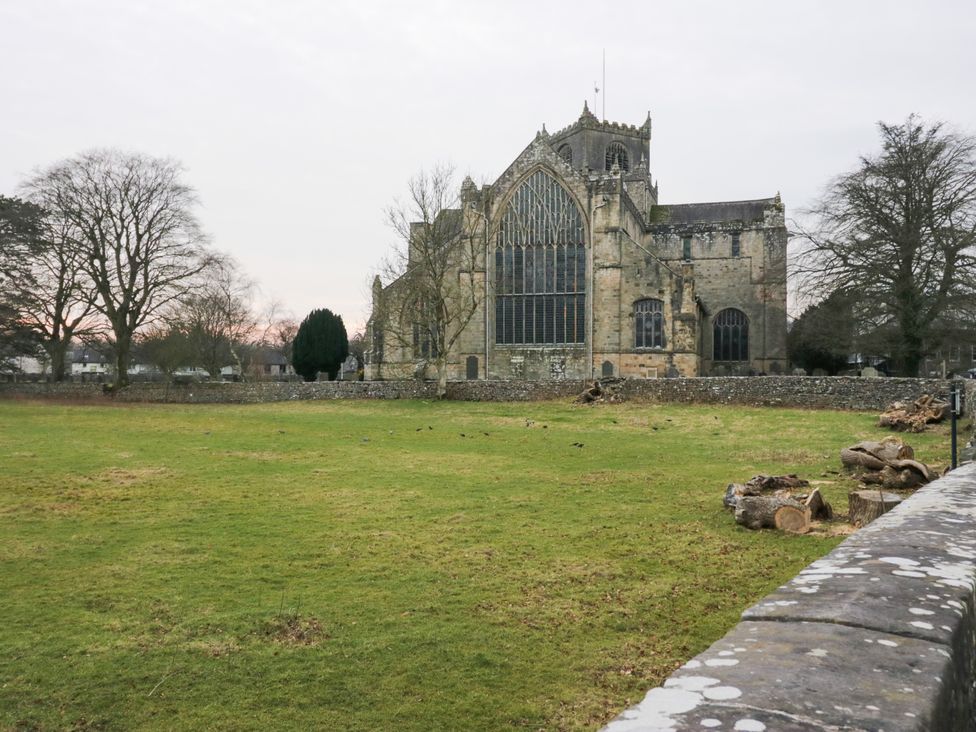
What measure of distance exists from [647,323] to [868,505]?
3687 cm

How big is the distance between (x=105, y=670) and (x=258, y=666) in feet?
3.75

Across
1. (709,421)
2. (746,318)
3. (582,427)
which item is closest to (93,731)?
(582,427)

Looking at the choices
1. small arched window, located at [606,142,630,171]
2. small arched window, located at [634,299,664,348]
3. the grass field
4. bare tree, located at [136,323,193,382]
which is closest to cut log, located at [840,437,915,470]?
the grass field

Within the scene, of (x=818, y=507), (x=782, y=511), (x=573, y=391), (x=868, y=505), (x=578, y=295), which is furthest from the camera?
(x=578, y=295)

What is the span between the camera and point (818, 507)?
10.8 meters

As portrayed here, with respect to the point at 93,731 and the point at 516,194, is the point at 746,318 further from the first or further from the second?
the point at 93,731

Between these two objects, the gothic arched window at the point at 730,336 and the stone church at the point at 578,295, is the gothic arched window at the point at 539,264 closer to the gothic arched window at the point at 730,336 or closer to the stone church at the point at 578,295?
the stone church at the point at 578,295

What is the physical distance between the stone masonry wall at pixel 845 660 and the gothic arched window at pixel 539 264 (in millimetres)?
45139

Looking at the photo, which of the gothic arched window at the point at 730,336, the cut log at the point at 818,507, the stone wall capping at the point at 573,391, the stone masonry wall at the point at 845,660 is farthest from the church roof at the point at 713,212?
the stone masonry wall at the point at 845,660

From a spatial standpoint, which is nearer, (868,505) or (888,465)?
(868,505)

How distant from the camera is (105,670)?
18.5 feet

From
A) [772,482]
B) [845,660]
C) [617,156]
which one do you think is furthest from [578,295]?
[845,660]

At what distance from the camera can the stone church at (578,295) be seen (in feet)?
150

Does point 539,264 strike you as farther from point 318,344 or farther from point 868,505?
point 868,505
